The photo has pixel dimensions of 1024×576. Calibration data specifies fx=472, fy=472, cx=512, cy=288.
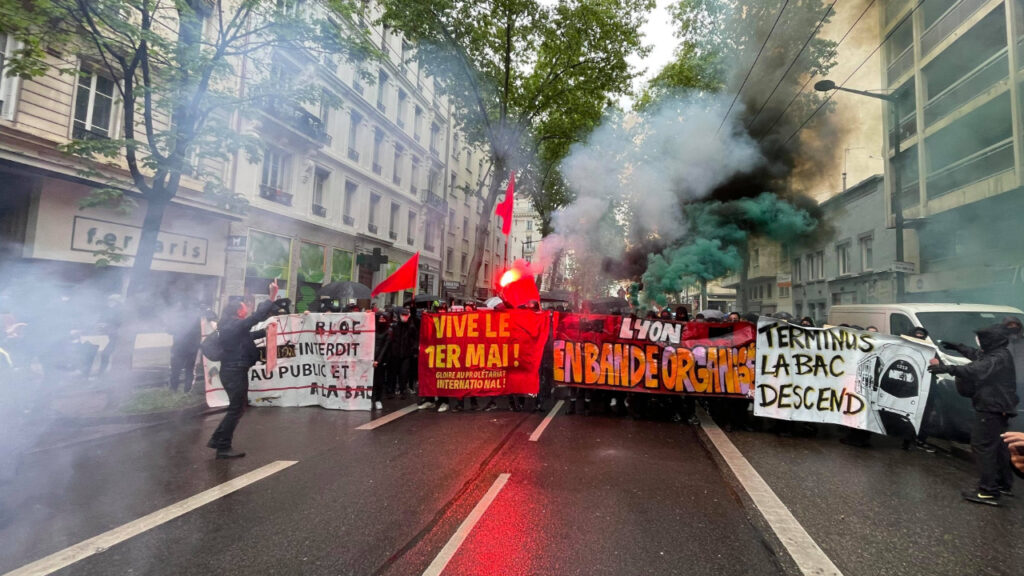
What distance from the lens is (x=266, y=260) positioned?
611 inches

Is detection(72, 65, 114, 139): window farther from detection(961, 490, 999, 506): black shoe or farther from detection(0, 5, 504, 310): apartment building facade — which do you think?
detection(961, 490, 999, 506): black shoe

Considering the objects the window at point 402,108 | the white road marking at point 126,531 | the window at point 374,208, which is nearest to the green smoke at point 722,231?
the white road marking at point 126,531

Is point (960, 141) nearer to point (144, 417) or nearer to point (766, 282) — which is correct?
point (766, 282)

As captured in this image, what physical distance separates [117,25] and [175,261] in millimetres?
7540

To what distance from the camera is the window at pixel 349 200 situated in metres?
19.8

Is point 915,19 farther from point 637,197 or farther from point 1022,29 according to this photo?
point 637,197

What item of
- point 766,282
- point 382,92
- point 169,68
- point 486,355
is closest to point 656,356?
point 486,355

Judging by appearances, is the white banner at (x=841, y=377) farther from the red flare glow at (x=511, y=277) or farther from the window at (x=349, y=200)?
the window at (x=349, y=200)

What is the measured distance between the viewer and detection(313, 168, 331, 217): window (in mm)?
17834

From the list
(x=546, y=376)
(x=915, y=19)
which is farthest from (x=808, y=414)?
(x=915, y=19)

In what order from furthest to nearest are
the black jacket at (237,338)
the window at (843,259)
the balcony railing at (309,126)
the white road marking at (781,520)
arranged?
1. the window at (843,259)
2. the balcony railing at (309,126)
3. the black jacket at (237,338)
4. the white road marking at (781,520)

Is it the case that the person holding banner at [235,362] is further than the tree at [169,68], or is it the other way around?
the tree at [169,68]

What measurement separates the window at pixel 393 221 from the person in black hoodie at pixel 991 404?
71.4ft

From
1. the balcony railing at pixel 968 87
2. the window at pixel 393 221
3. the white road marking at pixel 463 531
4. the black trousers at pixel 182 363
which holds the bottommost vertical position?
the white road marking at pixel 463 531
